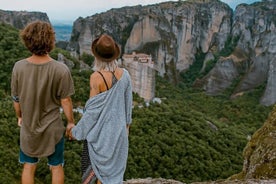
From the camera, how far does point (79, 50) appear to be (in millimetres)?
63531

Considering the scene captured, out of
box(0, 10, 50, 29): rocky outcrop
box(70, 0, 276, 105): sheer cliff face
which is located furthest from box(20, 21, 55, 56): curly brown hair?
box(0, 10, 50, 29): rocky outcrop

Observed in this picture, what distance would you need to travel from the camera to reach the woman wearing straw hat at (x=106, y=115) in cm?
477

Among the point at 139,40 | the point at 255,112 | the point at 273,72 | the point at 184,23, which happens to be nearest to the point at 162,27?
the point at 139,40

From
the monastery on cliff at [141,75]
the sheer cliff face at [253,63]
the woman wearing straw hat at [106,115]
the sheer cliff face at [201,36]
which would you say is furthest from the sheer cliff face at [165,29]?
the woman wearing straw hat at [106,115]

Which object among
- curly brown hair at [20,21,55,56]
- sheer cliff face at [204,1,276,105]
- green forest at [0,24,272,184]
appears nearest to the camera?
curly brown hair at [20,21,55,56]

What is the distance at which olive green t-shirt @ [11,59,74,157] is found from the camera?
4.70 m

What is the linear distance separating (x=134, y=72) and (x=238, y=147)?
11539 millimetres

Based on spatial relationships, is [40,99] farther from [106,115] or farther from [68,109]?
[106,115]

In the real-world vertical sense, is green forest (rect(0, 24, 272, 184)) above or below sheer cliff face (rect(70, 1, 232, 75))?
below

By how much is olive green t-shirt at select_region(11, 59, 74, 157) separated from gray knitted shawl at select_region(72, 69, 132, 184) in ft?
0.89

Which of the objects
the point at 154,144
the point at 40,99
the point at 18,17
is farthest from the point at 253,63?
the point at 40,99

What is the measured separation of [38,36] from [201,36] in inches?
3261

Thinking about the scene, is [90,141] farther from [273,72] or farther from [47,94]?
[273,72]

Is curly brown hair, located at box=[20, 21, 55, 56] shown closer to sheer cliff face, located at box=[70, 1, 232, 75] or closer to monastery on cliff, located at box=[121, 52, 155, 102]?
monastery on cliff, located at box=[121, 52, 155, 102]
